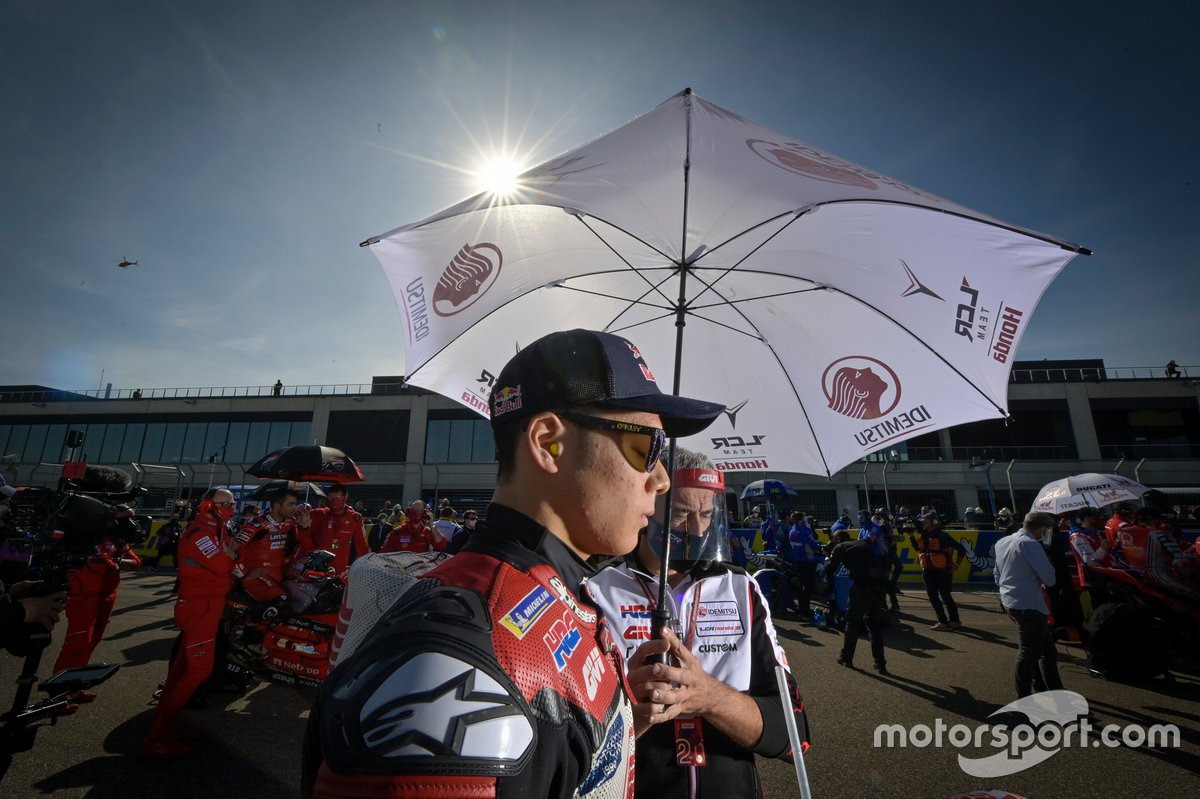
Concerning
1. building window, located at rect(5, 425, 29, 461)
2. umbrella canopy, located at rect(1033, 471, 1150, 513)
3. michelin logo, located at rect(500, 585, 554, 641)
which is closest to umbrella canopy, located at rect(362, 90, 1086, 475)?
michelin logo, located at rect(500, 585, 554, 641)

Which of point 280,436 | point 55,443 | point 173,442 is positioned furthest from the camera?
point 55,443

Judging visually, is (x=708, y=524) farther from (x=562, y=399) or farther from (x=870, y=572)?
(x=870, y=572)

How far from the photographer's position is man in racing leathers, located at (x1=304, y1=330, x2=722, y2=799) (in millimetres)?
763

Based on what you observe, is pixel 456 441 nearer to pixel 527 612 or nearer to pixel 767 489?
pixel 767 489

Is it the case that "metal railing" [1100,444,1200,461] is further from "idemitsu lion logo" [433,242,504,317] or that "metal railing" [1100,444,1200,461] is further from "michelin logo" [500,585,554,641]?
"michelin logo" [500,585,554,641]

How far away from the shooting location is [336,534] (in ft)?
28.0

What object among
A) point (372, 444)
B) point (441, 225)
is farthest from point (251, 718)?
point (372, 444)

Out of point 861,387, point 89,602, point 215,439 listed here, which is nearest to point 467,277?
point 861,387

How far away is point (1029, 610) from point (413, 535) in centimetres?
917

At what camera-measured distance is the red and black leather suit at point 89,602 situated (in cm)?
556

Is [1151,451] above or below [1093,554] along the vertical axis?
above

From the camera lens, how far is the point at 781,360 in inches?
151

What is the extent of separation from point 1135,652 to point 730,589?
787cm

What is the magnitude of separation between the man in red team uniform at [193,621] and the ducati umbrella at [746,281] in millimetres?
2826
